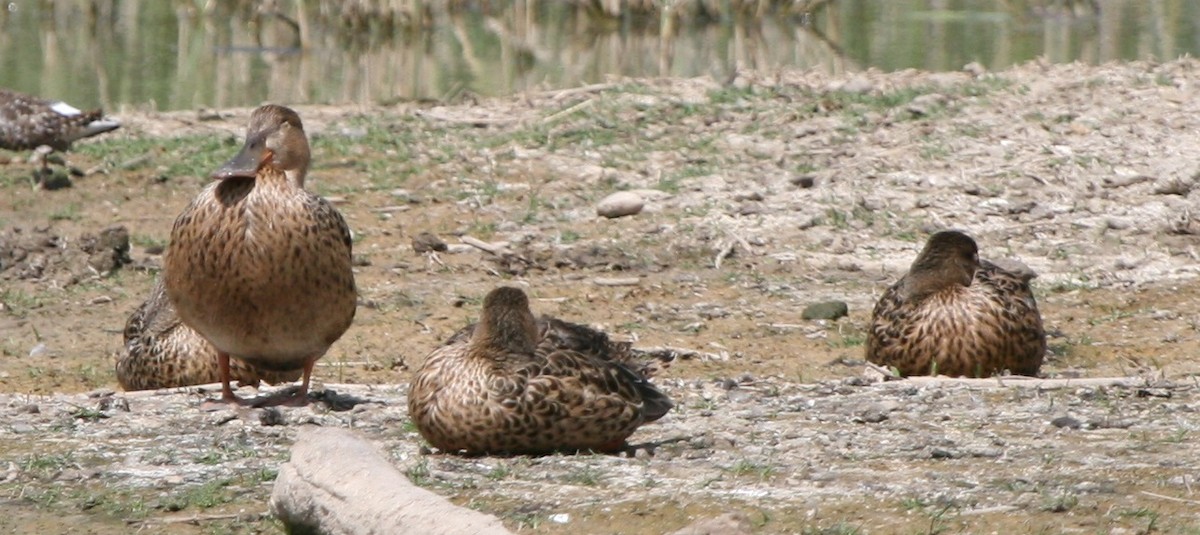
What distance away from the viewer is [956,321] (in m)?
7.74

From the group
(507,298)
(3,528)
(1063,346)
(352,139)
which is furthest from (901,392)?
(352,139)

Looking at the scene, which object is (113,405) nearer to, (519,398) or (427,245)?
(519,398)

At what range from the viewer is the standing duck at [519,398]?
5.67 metres

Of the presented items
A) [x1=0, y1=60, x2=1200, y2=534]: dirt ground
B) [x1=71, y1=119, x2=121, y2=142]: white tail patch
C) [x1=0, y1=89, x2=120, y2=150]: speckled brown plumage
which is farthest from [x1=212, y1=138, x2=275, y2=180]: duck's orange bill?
[x1=71, y1=119, x2=121, y2=142]: white tail patch

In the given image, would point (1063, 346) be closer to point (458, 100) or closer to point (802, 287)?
point (802, 287)

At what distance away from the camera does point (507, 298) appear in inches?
239

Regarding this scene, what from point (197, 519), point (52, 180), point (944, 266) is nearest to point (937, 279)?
point (944, 266)

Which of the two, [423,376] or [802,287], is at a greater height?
[423,376]

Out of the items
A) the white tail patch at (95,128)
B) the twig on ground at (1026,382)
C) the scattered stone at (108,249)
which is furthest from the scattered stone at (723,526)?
the white tail patch at (95,128)

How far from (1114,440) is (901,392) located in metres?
1.06

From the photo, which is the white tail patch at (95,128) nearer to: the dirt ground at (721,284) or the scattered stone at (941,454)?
the dirt ground at (721,284)

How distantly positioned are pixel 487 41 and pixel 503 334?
15350mm

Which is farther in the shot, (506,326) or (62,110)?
(62,110)

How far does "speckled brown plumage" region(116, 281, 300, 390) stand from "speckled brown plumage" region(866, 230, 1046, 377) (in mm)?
2387
